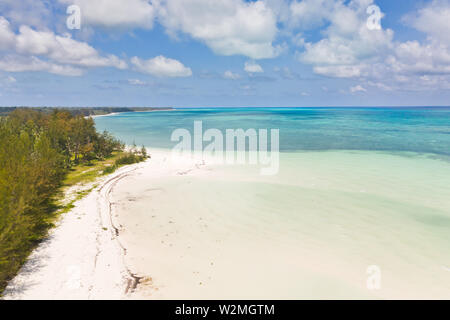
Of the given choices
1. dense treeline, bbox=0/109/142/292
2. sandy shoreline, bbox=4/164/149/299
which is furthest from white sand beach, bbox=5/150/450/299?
dense treeline, bbox=0/109/142/292

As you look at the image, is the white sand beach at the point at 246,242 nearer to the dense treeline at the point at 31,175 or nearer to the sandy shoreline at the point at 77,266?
the sandy shoreline at the point at 77,266

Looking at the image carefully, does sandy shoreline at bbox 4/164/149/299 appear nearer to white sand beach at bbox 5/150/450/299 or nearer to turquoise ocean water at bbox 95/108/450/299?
white sand beach at bbox 5/150/450/299

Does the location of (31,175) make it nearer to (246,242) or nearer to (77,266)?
(77,266)

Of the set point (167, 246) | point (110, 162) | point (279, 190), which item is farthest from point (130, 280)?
point (110, 162)

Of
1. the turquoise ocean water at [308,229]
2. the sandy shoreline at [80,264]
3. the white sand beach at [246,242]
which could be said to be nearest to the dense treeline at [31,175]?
the sandy shoreline at [80,264]

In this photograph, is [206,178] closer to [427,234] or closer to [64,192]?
[64,192]
